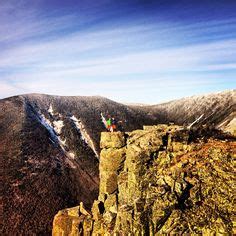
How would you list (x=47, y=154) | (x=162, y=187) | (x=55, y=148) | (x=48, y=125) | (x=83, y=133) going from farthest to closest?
(x=83, y=133) < (x=48, y=125) < (x=55, y=148) < (x=47, y=154) < (x=162, y=187)

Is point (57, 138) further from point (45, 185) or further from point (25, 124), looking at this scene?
point (45, 185)

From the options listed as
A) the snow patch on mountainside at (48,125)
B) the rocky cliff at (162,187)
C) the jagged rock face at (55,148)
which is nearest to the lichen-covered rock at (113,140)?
the rocky cliff at (162,187)

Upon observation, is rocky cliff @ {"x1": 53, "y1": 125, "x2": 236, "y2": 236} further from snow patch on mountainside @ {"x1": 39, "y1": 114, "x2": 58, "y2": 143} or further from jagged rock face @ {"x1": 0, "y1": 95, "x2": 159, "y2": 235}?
snow patch on mountainside @ {"x1": 39, "y1": 114, "x2": 58, "y2": 143}

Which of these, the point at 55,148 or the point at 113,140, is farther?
the point at 55,148

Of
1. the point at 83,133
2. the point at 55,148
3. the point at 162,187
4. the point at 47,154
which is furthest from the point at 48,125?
the point at 162,187

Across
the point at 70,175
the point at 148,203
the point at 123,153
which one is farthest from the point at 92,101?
the point at 148,203

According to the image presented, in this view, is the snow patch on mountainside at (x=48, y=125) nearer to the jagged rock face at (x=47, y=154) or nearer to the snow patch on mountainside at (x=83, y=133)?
the jagged rock face at (x=47, y=154)

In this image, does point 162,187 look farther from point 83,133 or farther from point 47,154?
point 83,133

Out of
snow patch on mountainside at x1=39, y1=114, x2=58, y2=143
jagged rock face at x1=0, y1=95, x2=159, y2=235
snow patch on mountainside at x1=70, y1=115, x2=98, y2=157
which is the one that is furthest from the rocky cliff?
snow patch on mountainside at x1=39, y1=114, x2=58, y2=143

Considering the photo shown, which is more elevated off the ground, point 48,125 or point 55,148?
point 48,125
